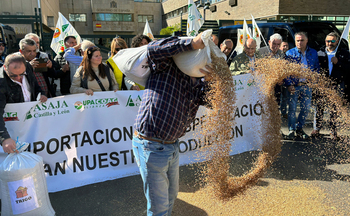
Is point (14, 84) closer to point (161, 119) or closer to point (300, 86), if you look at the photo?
point (161, 119)

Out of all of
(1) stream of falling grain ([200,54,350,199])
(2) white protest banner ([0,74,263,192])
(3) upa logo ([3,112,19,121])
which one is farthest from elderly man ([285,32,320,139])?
(3) upa logo ([3,112,19,121])

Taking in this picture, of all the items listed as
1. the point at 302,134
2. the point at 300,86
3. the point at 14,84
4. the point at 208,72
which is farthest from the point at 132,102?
the point at 302,134

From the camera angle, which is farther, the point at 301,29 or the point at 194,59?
the point at 301,29

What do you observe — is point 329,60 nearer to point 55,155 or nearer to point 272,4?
point 55,155

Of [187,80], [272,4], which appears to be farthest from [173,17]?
[187,80]

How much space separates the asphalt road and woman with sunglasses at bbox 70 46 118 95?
135 cm

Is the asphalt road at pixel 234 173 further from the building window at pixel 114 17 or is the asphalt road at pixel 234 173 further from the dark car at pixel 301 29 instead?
the building window at pixel 114 17

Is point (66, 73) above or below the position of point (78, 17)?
below

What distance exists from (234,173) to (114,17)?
45.6 m

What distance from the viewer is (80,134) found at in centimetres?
367

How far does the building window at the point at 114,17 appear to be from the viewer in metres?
44.4

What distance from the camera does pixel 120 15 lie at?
149 ft

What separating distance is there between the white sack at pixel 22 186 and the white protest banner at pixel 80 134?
690mm

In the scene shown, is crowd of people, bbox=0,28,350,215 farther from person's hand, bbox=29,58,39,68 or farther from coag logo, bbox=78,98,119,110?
coag logo, bbox=78,98,119,110
